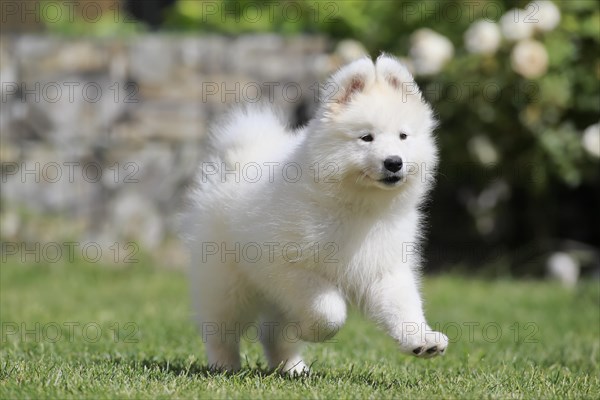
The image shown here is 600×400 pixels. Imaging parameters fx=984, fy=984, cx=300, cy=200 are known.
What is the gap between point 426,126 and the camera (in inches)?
163

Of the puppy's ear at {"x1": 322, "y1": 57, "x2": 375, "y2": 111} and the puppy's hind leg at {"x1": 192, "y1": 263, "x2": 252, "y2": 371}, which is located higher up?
the puppy's ear at {"x1": 322, "y1": 57, "x2": 375, "y2": 111}

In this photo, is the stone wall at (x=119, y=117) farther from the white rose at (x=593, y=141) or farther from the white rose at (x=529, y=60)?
the white rose at (x=593, y=141)

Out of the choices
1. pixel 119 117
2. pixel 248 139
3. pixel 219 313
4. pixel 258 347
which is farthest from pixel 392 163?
pixel 119 117

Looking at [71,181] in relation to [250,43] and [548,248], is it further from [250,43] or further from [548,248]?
[548,248]

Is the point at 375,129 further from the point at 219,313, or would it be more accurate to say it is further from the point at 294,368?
the point at 294,368

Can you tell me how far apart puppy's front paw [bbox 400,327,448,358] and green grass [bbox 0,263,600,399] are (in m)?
0.15

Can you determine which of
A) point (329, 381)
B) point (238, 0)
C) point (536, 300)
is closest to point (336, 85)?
point (329, 381)

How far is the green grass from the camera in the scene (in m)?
3.72

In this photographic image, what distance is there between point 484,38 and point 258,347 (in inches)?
152

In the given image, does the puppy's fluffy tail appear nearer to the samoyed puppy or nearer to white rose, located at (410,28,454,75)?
the samoyed puppy

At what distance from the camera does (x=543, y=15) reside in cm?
→ 826

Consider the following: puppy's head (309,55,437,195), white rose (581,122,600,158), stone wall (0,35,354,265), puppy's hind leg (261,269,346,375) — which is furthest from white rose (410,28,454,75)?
puppy's hind leg (261,269,346,375)

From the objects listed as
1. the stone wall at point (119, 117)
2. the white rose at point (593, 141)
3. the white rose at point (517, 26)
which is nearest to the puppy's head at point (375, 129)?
the white rose at point (593, 141)

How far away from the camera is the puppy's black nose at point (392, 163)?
3852 millimetres
